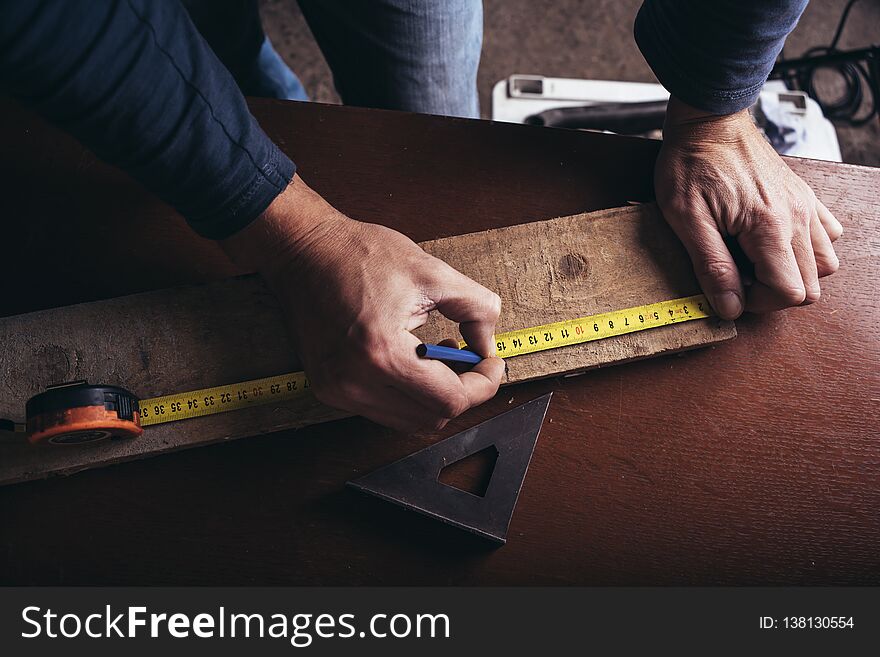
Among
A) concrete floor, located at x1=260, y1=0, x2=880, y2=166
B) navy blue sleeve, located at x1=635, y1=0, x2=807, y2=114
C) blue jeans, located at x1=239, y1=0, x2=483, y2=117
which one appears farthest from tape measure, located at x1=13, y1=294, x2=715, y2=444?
concrete floor, located at x1=260, y1=0, x2=880, y2=166

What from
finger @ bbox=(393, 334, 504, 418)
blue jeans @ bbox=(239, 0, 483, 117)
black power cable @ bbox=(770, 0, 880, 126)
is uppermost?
black power cable @ bbox=(770, 0, 880, 126)

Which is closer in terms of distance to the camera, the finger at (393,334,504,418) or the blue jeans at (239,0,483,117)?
the finger at (393,334,504,418)

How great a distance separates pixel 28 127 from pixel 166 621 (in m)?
0.92

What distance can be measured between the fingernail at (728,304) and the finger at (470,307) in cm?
39

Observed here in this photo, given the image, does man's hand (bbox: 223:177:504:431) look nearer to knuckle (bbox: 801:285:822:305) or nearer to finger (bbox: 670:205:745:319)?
finger (bbox: 670:205:745:319)

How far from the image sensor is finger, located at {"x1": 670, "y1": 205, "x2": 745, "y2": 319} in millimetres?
1109

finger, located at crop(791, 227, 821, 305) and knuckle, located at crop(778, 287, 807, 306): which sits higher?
finger, located at crop(791, 227, 821, 305)

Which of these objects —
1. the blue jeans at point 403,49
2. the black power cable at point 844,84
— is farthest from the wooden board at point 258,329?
the black power cable at point 844,84

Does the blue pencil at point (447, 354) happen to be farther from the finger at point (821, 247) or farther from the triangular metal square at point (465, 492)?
the finger at point (821, 247)

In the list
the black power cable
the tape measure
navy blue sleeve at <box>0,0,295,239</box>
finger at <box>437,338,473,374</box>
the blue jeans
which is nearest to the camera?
navy blue sleeve at <box>0,0,295,239</box>

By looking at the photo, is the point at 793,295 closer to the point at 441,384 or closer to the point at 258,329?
the point at 441,384

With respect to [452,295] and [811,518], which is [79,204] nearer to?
[452,295]

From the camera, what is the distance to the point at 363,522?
1.07 metres

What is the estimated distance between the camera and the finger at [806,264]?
43.6 inches
